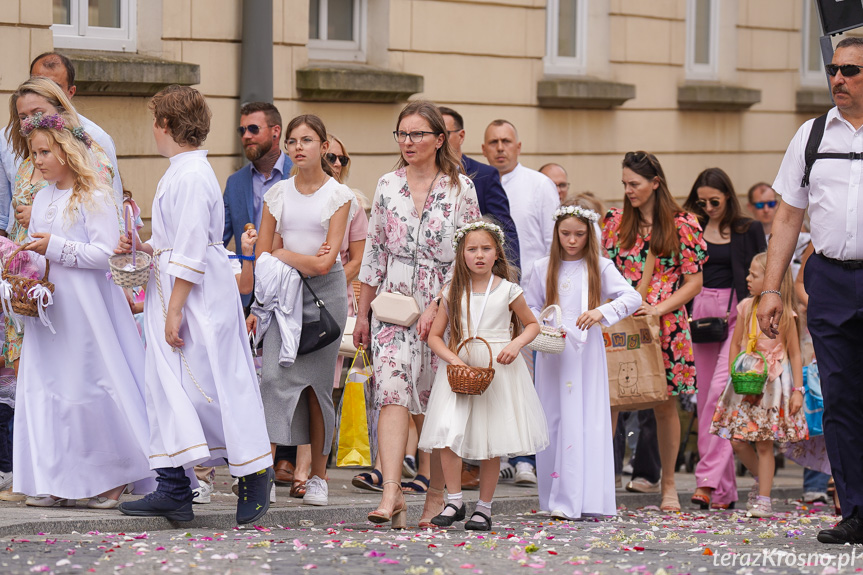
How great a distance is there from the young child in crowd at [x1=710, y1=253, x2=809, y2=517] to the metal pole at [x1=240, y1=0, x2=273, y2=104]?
4115 mm

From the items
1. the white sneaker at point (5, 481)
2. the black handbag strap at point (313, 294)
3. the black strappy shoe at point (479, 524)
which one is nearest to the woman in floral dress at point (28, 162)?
the white sneaker at point (5, 481)

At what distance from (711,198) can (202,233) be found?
412cm

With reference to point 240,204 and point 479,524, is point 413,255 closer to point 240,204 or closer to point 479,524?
point 479,524

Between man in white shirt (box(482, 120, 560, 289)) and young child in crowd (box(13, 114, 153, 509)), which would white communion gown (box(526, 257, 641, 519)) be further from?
young child in crowd (box(13, 114, 153, 509))

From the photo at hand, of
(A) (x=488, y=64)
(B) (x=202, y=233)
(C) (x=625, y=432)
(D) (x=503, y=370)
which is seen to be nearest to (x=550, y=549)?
(D) (x=503, y=370)

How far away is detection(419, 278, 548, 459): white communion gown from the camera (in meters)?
7.12

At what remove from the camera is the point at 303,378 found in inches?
307

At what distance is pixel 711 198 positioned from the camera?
982 cm

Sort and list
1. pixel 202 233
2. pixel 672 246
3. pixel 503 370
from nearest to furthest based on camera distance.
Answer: pixel 202 233
pixel 503 370
pixel 672 246

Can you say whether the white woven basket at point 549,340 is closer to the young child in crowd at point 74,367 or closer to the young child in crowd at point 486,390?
the young child in crowd at point 486,390

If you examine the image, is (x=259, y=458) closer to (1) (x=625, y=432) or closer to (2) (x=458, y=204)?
(2) (x=458, y=204)

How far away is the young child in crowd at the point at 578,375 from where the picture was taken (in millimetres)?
8000

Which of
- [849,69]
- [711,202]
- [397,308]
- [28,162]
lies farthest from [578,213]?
[28,162]

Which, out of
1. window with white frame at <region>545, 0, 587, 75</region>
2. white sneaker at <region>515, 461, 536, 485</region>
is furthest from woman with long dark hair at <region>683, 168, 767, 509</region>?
window with white frame at <region>545, 0, 587, 75</region>
